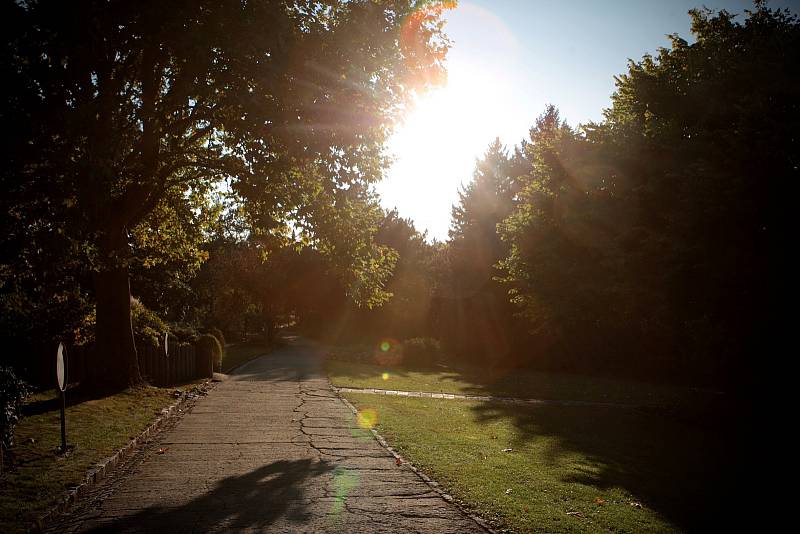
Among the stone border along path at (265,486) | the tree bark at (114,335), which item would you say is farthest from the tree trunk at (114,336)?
the stone border along path at (265,486)

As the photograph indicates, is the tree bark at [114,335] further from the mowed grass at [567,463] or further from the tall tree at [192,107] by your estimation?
the mowed grass at [567,463]

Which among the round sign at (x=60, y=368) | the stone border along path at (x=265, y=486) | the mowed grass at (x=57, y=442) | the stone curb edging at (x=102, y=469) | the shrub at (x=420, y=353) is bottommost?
the shrub at (x=420, y=353)

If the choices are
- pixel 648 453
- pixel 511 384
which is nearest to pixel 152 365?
pixel 648 453

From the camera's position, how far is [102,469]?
751cm

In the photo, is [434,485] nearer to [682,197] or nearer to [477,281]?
[682,197]

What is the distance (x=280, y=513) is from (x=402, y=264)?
144ft

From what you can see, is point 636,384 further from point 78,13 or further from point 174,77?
point 78,13

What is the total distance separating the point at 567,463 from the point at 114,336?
38.7 feet

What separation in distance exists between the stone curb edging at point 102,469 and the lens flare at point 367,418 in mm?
3928

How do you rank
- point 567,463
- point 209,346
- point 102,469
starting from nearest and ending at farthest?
1. point 102,469
2. point 567,463
3. point 209,346

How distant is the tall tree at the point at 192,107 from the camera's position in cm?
973

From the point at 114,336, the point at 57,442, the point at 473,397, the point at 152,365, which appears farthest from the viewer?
the point at 473,397

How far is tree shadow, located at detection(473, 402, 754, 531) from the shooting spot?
25.5ft

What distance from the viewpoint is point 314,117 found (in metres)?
12.1
